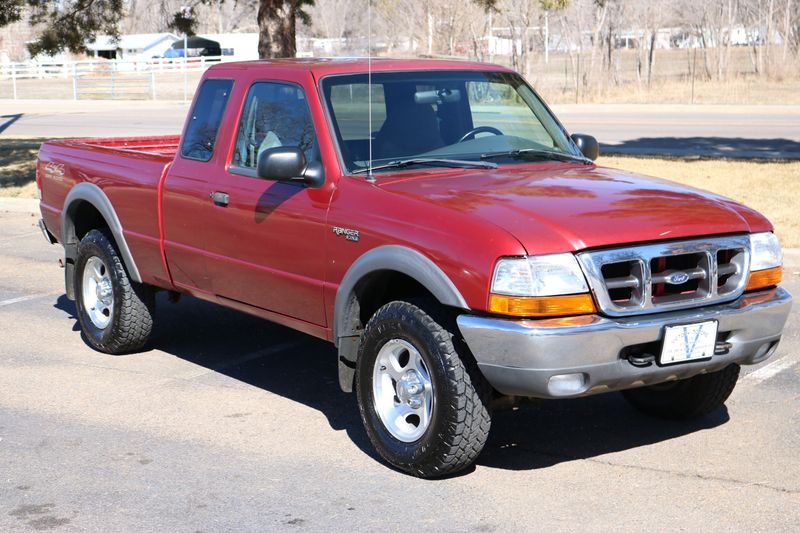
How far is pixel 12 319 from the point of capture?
8.76m

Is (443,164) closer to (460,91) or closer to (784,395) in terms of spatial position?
(460,91)

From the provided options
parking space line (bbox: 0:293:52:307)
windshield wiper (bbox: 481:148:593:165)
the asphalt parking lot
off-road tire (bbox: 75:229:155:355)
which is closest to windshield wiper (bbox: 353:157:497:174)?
windshield wiper (bbox: 481:148:593:165)

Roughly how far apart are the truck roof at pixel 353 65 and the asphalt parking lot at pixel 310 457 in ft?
6.11

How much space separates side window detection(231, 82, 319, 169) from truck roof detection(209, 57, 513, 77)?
14 centimetres

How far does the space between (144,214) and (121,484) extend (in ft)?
7.51

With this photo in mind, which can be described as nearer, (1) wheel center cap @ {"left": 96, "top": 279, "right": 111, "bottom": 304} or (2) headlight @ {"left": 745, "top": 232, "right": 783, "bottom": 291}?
(2) headlight @ {"left": 745, "top": 232, "right": 783, "bottom": 291}

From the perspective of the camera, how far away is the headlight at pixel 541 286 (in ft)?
15.4

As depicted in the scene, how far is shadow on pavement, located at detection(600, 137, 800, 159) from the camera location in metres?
19.7

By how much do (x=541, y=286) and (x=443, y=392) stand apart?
26.1 inches

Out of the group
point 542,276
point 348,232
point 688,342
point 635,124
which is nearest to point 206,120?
point 348,232

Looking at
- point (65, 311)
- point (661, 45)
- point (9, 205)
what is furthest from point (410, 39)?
point (661, 45)

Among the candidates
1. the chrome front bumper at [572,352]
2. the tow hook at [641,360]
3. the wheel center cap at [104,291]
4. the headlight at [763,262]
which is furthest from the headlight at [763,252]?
the wheel center cap at [104,291]

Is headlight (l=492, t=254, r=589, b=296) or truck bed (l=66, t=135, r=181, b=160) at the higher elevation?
truck bed (l=66, t=135, r=181, b=160)

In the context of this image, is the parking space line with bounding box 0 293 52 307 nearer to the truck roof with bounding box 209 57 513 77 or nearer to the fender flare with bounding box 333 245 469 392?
the truck roof with bounding box 209 57 513 77
